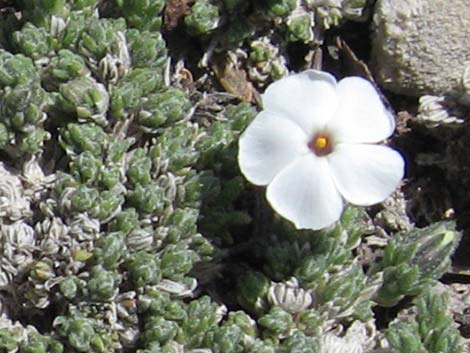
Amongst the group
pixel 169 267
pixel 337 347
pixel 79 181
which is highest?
pixel 79 181

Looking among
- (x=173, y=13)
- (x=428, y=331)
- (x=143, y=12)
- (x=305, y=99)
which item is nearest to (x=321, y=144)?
(x=305, y=99)

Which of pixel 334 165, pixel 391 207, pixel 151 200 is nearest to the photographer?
pixel 334 165

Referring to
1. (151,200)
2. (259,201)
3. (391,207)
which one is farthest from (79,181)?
(391,207)

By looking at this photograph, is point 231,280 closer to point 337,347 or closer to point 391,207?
point 337,347

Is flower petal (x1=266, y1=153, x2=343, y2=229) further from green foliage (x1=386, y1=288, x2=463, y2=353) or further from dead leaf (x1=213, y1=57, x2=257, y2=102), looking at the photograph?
dead leaf (x1=213, y1=57, x2=257, y2=102)

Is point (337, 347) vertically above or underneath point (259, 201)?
underneath

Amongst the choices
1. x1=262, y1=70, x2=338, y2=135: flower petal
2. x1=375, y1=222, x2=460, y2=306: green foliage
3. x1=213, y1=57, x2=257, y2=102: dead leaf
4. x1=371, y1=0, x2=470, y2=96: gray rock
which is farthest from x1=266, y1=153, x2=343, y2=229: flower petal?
x1=371, y1=0, x2=470, y2=96: gray rock
